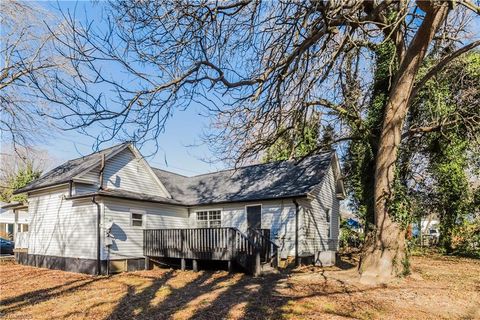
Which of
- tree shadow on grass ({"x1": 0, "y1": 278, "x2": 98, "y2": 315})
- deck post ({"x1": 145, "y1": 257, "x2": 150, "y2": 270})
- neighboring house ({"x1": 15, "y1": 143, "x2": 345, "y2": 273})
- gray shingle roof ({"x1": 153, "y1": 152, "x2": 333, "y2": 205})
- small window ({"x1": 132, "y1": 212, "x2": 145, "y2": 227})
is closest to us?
tree shadow on grass ({"x1": 0, "y1": 278, "x2": 98, "y2": 315})

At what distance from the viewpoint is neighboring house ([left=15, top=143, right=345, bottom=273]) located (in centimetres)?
1266

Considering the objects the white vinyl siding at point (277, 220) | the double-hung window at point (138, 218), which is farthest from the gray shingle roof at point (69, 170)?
the white vinyl siding at point (277, 220)

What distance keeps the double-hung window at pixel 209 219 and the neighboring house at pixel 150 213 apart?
5 centimetres

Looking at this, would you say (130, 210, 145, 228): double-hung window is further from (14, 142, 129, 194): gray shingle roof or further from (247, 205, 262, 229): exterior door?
(247, 205, 262, 229): exterior door

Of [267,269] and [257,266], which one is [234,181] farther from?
[257,266]

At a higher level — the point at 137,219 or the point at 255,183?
the point at 255,183

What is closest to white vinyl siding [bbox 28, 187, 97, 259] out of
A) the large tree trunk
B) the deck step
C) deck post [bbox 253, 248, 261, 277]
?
deck post [bbox 253, 248, 261, 277]

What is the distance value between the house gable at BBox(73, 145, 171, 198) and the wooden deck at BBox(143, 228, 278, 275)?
231cm

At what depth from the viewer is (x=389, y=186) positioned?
939 centimetres

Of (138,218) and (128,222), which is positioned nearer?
(128,222)

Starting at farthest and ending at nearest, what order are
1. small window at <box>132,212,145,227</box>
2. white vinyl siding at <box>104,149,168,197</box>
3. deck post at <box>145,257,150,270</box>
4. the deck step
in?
white vinyl siding at <box>104,149,168,197</box>, small window at <box>132,212,145,227</box>, deck post at <box>145,257,150,270</box>, the deck step

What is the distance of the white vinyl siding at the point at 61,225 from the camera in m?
12.8

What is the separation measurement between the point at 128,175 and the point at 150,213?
201cm

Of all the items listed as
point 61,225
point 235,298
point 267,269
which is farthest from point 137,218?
point 235,298
